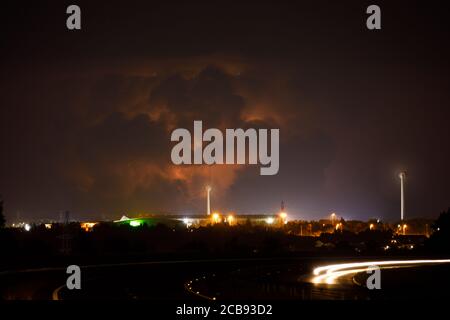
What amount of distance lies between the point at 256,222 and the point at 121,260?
4896 inches

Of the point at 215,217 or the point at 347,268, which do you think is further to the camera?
the point at 215,217

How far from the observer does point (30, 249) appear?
3241 inches

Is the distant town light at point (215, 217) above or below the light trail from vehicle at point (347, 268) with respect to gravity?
above

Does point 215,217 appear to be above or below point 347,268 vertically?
above

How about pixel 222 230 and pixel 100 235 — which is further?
pixel 222 230

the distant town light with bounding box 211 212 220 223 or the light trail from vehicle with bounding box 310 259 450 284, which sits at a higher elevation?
the distant town light with bounding box 211 212 220 223

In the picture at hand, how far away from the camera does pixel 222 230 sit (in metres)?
130

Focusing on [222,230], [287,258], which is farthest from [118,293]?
[222,230]

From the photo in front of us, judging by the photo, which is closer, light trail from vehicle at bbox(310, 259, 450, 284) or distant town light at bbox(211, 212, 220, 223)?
light trail from vehicle at bbox(310, 259, 450, 284)

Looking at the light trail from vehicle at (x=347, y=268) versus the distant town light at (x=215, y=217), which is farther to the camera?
the distant town light at (x=215, y=217)

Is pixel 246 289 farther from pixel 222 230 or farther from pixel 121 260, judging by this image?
pixel 222 230
